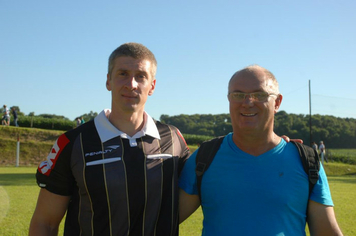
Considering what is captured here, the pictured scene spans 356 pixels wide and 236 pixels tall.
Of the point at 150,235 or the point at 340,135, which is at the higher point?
the point at 150,235

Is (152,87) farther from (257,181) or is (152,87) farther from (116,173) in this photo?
(257,181)

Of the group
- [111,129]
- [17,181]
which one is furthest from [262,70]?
[17,181]

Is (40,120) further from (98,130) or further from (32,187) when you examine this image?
(98,130)

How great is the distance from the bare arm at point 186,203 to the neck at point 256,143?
561mm

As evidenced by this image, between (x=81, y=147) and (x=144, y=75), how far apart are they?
713mm

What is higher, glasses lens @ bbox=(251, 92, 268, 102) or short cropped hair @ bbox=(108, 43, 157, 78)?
short cropped hair @ bbox=(108, 43, 157, 78)

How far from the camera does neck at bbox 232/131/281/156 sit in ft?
8.61

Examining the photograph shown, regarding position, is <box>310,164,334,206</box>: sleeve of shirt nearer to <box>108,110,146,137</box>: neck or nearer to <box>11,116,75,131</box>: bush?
<box>108,110,146,137</box>: neck

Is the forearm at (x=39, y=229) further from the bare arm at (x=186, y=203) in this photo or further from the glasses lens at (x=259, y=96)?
the glasses lens at (x=259, y=96)

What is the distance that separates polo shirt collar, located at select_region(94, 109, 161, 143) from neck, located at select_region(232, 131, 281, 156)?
0.67 metres

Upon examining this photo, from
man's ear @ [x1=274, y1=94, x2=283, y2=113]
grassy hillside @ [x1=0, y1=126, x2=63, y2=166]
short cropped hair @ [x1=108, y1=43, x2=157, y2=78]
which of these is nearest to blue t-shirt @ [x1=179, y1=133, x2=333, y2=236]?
man's ear @ [x1=274, y1=94, x2=283, y2=113]

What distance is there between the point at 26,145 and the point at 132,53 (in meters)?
27.5

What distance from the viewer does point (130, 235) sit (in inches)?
97.1

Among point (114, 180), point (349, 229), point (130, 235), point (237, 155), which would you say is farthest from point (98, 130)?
point (349, 229)
